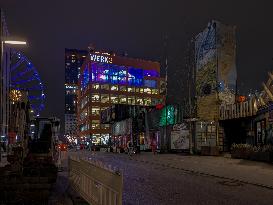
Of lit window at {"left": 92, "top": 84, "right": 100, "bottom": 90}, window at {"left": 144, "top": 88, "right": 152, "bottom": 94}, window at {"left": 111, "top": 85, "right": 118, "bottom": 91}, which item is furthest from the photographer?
window at {"left": 144, "top": 88, "right": 152, "bottom": 94}

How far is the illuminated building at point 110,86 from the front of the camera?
131 metres

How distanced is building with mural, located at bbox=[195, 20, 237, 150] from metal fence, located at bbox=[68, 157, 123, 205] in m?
28.2

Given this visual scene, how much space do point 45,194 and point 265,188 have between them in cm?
721

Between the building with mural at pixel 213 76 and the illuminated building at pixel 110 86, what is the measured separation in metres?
85.2

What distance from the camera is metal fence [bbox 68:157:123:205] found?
6.18 meters

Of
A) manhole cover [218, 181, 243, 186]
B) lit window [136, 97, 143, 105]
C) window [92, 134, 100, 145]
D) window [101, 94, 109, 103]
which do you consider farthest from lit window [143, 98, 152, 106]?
manhole cover [218, 181, 243, 186]

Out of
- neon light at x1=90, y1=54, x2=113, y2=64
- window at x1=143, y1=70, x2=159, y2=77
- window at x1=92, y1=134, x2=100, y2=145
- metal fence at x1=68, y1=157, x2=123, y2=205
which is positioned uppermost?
neon light at x1=90, y1=54, x2=113, y2=64

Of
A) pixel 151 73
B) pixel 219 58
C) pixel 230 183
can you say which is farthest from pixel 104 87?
pixel 230 183

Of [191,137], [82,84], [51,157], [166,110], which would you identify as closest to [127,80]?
[82,84]

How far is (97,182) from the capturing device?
8.01 meters

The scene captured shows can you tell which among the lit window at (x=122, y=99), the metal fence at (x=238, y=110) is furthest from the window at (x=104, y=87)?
the metal fence at (x=238, y=110)

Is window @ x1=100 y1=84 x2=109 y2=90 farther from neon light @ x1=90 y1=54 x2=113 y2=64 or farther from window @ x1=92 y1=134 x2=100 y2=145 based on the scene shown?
window @ x1=92 y1=134 x2=100 y2=145

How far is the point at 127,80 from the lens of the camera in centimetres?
13988

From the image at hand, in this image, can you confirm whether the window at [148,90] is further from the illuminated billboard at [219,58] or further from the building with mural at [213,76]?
the illuminated billboard at [219,58]
